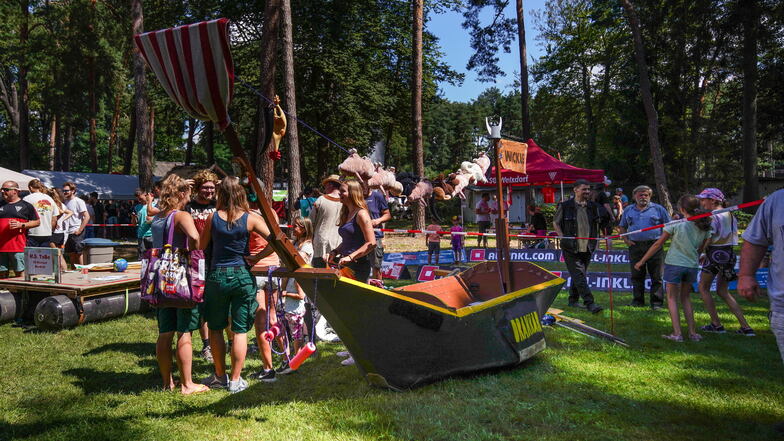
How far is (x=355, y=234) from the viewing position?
195 inches

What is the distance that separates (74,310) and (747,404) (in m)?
7.30

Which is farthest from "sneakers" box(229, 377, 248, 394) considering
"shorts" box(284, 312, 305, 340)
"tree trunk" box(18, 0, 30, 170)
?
"tree trunk" box(18, 0, 30, 170)

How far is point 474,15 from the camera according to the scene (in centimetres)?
2058

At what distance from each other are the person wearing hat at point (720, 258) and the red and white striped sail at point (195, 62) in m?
5.62

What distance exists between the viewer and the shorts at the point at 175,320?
423 cm

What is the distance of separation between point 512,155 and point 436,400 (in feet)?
10.6

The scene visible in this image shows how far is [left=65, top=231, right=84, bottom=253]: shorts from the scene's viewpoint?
9.84m

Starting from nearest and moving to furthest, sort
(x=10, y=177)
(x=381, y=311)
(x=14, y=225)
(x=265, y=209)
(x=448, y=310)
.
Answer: (x=265, y=209) → (x=381, y=311) → (x=448, y=310) → (x=14, y=225) → (x=10, y=177)

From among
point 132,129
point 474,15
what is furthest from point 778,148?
point 132,129

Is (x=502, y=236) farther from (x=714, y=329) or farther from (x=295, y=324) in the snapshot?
(x=714, y=329)

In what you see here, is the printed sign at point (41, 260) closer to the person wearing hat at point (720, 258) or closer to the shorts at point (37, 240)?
the shorts at point (37, 240)

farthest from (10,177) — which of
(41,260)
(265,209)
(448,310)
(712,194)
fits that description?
(712,194)

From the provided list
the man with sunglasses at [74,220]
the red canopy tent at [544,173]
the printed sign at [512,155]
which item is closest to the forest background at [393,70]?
the red canopy tent at [544,173]

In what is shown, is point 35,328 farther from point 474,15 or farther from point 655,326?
point 474,15
